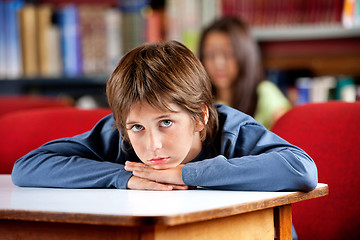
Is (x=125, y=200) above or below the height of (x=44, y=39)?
above

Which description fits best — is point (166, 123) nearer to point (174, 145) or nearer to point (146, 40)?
point (174, 145)

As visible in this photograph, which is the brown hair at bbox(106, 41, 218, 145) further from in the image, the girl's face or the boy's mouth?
the girl's face

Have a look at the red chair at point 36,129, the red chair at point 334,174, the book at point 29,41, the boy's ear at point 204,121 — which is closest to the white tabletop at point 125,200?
the boy's ear at point 204,121

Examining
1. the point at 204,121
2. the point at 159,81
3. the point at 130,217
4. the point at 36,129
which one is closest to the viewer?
the point at 130,217

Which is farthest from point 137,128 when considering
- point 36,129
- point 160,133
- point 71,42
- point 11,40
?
point 11,40

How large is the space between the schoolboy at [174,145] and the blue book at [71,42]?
1.99 metres

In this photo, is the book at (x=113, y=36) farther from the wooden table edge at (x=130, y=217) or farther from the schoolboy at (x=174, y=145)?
the wooden table edge at (x=130, y=217)

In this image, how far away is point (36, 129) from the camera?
2139 millimetres

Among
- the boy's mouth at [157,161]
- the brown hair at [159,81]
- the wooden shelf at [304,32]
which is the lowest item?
the boy's mouth at [157,161]

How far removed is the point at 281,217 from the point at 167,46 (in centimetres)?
47

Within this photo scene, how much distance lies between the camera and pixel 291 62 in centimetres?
332

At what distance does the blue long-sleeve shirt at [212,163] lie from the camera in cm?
117

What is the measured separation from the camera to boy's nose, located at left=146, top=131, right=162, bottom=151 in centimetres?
124

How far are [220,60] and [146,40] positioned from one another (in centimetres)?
63
